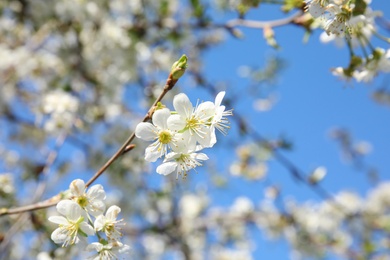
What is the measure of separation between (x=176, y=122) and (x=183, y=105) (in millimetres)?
48

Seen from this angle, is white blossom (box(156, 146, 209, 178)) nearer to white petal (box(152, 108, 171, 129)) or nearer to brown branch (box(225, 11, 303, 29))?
white petal (box(152, 108, 171, 129))

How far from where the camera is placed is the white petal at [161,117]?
3.34 feet

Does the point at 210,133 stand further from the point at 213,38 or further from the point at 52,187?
the point at 213,38

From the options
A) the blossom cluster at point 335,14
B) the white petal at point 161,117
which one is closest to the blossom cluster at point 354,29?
the blossom cluster at point 335,14

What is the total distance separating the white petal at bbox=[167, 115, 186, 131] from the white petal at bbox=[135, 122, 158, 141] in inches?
1.9

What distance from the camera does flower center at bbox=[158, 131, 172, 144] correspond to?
1090 millimetres

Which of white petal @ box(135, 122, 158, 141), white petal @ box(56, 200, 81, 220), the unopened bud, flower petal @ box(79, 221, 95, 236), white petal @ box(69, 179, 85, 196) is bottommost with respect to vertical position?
flower petal @ box(79, 221, 95, 236)

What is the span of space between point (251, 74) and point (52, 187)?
7.32 ft

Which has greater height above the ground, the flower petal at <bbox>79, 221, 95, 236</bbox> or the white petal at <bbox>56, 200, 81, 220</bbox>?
the white petal at <bbox>56, 200, 81, 220</bbox>

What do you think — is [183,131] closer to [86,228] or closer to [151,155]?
[151,155]

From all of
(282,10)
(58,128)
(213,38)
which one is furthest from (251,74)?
(282,10)

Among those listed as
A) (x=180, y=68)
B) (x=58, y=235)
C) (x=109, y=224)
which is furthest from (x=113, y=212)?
(x=180, y=68)

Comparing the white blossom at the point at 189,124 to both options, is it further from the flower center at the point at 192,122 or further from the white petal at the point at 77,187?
the white petal at the point at 77,187

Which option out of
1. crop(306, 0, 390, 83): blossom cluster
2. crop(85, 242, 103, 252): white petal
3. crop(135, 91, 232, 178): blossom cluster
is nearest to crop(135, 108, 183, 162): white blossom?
crop(135, 91, 232, 178): blossom cluster
